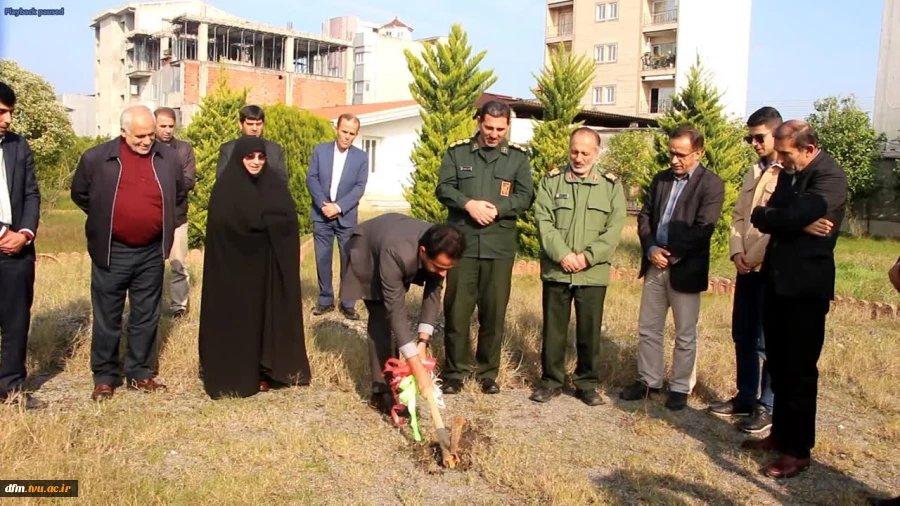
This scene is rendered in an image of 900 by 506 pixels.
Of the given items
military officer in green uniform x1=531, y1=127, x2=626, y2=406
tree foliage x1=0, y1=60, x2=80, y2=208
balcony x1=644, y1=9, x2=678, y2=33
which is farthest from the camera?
balcony x1=644, y1=9, x2=678, y2=33

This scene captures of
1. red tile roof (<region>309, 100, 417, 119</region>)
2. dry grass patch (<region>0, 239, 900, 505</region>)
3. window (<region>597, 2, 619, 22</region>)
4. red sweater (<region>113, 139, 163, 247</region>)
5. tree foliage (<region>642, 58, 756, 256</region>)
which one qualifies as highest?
window (<region>597, 2, 619, 22</region>)

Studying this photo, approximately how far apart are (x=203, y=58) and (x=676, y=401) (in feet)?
149

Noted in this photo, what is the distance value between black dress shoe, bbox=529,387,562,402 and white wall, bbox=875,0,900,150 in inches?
832

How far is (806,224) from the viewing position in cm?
410

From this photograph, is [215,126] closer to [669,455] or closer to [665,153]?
[665,153]

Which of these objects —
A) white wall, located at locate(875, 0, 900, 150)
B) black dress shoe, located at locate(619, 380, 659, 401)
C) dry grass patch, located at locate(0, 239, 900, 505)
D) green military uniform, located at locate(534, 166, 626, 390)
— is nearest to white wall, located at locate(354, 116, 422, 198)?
white wall, located at locate(875, 0, 900, 150)

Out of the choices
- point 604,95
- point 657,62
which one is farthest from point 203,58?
point 657,62

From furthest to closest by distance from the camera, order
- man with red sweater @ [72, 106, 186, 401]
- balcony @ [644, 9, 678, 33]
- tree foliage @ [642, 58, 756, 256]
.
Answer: balcony @ [644, 9, 678, 33] → tree foliage @ [642, 58, 756, 256] → man with red sweater @ [72, 106, 186, 401]

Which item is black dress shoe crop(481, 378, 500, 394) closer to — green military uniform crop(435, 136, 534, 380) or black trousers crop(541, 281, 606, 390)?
green military uniform crop(435, 136, 534, 380)

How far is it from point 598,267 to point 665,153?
737 cm

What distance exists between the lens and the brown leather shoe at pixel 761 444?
181 inches

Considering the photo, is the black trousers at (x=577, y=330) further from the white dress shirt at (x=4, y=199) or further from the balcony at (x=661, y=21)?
the balcony at (x=661, y=21)

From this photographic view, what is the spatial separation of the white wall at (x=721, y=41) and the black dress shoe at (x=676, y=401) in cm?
3836

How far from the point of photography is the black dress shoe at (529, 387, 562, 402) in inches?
218
